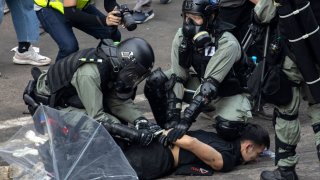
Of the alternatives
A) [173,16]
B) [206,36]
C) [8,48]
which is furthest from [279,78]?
[173,16]

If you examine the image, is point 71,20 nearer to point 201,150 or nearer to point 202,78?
point 202,78

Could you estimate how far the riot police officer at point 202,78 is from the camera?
4941 millimetres

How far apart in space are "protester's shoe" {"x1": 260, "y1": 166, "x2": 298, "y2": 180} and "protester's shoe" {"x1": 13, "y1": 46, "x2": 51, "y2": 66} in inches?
148

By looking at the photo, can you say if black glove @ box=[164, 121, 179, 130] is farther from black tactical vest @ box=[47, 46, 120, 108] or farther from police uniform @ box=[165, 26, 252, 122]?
black tactical vest @ box=[47, 46, 120, 108]

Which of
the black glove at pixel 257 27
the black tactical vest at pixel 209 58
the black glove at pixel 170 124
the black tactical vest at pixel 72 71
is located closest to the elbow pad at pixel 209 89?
the black tactical vest at pixel 209 58

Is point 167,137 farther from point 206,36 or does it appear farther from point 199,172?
A: point 206,36

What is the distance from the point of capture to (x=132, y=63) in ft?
15.8

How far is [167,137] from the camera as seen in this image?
4.70 m

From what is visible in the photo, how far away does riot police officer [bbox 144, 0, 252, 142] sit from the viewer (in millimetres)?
4941

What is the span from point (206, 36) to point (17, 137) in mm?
1588

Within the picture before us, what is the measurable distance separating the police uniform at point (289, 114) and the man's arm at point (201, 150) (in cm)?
46

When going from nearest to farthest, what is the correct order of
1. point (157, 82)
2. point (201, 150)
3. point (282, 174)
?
1. point (282, 174)
2. point (201, 150)
3. point (157, 82)

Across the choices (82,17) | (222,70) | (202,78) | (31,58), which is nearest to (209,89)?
(222,70)

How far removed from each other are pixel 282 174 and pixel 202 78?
1.15 m
